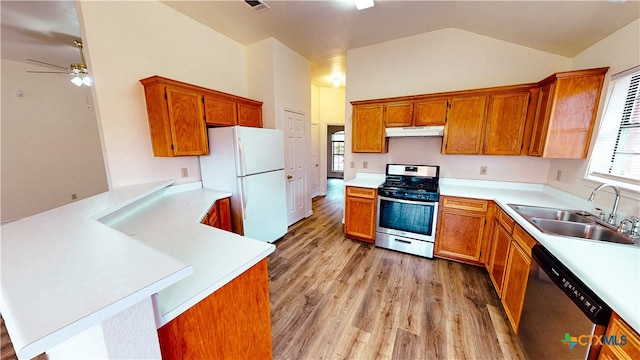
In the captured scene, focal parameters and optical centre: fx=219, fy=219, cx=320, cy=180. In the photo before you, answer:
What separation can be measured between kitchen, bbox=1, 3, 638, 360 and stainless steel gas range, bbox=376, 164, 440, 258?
0.32m

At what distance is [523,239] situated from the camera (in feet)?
5.49

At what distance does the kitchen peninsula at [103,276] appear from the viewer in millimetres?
564

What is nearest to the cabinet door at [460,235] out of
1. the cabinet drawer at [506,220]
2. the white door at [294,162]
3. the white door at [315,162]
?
the cabinet drawer at [506,220]

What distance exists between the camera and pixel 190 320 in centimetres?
89

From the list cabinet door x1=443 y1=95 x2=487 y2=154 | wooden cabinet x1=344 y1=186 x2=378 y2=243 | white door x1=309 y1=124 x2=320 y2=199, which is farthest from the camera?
white door x1=309 y1=124 x2=320 y2=199

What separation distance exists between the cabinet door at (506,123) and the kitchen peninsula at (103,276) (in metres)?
2.86

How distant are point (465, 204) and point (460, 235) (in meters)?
0.38

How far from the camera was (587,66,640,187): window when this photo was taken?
1.67 m

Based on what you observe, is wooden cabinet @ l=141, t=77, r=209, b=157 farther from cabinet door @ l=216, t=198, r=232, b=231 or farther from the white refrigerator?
cabinet door @ l=216, t=198, r=232, b=231

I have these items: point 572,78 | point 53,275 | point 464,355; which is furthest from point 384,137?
point 53,275

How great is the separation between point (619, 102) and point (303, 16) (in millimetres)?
3114

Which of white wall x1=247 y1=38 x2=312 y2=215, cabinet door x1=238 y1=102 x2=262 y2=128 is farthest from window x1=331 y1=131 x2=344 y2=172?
cabinet door x1=238 y1=102 x2=262 y2=128

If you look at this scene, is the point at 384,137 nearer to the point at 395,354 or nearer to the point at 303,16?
the point at 303,16

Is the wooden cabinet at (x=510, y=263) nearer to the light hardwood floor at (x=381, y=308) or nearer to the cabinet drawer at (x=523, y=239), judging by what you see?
the cabinet drawer at (x=523, y=239)
